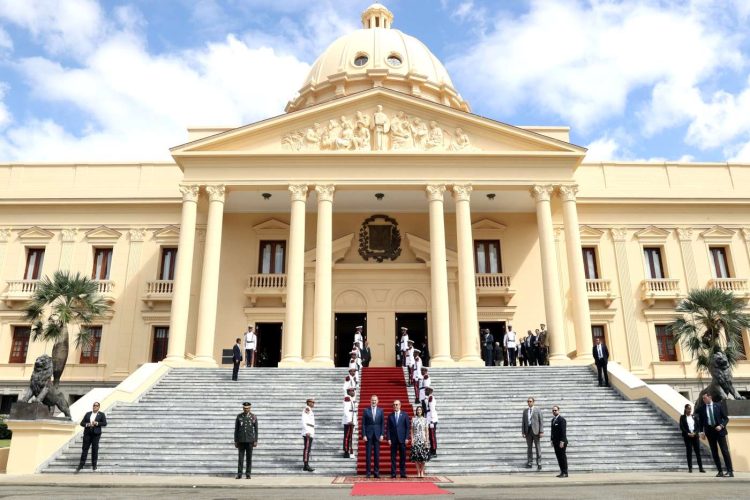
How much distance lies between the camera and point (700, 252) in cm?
2930

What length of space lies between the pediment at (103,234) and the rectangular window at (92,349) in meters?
4.60

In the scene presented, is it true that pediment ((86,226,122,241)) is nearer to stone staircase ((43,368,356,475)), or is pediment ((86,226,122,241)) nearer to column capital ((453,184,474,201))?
stone staircase ((43,368,356,475))

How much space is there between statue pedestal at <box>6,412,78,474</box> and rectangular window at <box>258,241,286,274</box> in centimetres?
1555

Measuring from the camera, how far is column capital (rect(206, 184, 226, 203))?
24.7m

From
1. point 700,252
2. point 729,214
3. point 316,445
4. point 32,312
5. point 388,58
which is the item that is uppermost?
point 388,58

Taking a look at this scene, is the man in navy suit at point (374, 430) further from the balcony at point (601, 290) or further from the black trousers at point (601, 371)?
the balcony at point (601, 290)

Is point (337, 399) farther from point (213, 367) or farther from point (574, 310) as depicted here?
point (574, 310)

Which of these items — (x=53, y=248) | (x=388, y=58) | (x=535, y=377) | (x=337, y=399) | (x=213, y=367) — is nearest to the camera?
(x=337, y=399)

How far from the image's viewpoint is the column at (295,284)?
22.4 m

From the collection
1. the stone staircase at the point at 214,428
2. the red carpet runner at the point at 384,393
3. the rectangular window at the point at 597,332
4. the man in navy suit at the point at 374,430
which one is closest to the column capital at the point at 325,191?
the red carpet runner at the point at 384,393

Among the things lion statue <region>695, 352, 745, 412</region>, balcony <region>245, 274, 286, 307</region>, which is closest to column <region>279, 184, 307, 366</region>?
balcony <region>245, 274, 286, 307</region>

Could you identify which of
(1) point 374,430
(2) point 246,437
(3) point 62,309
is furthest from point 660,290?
(3) point 62,309

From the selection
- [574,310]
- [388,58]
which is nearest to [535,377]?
[574,310]

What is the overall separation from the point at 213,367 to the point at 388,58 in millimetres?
27089
